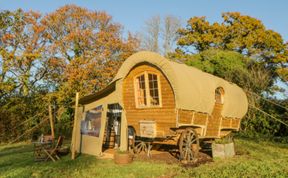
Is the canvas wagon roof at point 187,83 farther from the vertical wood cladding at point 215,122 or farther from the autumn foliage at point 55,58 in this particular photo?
the autumn foliage at point 55,58

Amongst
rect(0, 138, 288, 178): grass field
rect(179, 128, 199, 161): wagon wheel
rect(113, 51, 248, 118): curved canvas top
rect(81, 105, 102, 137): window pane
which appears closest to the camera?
rect(0, 138, 288, 178): grass field

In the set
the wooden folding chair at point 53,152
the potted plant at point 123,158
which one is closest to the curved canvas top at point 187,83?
the potted plant at point 123,158

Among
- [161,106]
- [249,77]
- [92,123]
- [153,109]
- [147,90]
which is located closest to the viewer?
[161,106]

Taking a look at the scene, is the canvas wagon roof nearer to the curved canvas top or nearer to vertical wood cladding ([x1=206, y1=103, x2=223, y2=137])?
the curved canvas top

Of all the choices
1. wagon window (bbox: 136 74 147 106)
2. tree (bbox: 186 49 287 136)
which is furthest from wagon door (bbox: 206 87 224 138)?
tree (bbox: 186 49 287 136)

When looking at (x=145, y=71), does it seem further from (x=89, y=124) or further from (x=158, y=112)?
(x=89, y=124)

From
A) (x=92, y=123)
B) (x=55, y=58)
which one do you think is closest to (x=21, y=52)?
(x=55, y=58)

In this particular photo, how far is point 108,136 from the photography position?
16.1 metres

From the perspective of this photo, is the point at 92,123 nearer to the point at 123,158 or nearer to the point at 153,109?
the point at 123,158

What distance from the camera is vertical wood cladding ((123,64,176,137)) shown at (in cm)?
1055

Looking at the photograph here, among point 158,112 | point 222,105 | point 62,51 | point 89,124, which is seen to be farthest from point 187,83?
point 62,51

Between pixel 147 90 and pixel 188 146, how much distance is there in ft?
8.73

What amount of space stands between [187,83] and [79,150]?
618cm

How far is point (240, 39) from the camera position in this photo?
26.8 m
